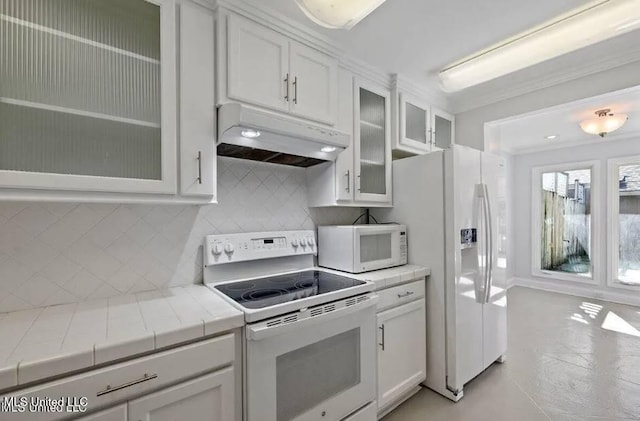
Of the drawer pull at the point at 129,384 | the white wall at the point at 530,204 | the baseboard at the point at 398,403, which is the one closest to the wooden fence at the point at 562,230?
the white wall at the point at 530,204

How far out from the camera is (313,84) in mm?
1805

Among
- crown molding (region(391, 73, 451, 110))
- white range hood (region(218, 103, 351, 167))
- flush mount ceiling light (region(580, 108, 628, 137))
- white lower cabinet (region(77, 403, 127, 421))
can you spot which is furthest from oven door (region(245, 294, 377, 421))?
flush mount ceiling light (region(580, 108, 628, 137))

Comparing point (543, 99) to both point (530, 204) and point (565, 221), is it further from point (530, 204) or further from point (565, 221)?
point (565, 221)

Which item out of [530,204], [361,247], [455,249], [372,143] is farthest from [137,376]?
[530,204]

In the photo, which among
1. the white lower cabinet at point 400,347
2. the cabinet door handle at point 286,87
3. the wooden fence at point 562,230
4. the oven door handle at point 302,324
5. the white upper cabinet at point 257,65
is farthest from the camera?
the wooden fence at point 562,230

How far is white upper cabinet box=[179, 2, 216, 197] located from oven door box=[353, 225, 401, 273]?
102 centimetres

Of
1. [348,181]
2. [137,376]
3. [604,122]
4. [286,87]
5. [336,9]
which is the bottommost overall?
[137,376]

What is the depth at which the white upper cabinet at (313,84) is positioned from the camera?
172 centimetres

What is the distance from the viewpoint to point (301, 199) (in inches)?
86.0

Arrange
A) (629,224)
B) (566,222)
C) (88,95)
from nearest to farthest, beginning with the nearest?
(88,95) < (629,224) < (566,222)

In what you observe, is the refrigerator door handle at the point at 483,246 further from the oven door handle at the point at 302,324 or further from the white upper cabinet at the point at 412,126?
the oven door handle at the point at 302,324

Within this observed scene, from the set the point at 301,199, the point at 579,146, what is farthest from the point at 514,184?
the point at 301,199

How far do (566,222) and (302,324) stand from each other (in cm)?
537

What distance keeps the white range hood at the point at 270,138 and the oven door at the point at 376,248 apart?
58cm
